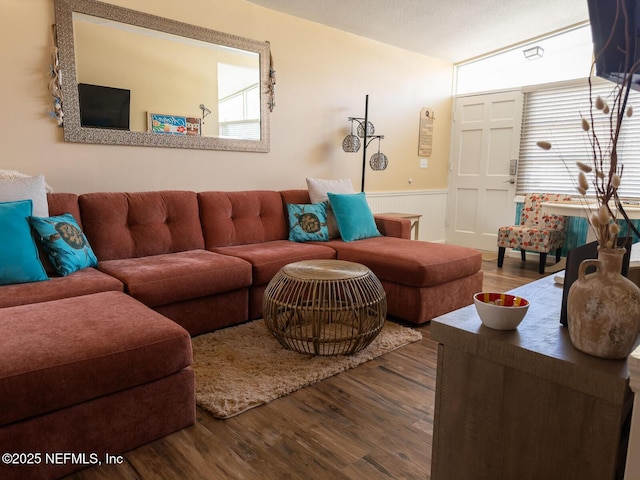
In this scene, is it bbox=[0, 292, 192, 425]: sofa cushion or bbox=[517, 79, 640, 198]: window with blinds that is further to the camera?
bbox=[517, 79, 640, 198]: window with blinds

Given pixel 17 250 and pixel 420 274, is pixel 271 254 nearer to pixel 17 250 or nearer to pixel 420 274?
pixel 420 274

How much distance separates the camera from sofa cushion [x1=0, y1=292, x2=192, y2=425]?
4.30 feet

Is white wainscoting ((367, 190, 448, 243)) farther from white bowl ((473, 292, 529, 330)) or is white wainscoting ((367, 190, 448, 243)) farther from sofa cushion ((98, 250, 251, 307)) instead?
white bowl ((473, 292, 529, 330))

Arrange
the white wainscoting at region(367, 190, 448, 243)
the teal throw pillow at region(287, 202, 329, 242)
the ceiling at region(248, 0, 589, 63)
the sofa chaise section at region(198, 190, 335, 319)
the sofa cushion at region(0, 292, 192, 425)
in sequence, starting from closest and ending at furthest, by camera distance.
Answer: the sofa cushion at region(0, 292, 192, 425), the sofa chaise section at region(198, 190, 335, 319), the teal throw pillow at region(287, 202, 329, 242), the ceiling at region(248, 0, 589, 63), the white wainscoting at region(367, 190, 448, 243)

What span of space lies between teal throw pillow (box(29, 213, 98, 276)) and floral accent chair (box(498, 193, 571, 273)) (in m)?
3.97

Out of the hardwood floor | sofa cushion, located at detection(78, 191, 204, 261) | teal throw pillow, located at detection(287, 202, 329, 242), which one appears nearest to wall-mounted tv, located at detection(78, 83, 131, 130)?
sofa cushion, located at detection(78, 191, 204, 261)

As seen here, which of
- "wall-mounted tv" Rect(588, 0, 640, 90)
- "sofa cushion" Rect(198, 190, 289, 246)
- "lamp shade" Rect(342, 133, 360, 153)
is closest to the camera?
"wall-mounted tv" Rect(588, 0, 640, 90)

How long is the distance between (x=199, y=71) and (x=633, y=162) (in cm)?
426

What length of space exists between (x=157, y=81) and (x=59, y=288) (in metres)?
1.80

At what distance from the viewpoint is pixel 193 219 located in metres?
3.09

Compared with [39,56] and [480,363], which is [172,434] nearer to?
[480,363]

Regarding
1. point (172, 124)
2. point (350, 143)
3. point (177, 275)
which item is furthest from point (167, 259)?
point (350, 143)

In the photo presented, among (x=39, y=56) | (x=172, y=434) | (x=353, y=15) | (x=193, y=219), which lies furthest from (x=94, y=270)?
(x=353, y=15)

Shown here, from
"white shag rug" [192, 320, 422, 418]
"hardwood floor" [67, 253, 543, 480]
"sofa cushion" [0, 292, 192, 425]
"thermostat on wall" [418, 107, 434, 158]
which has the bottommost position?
"hardwood floor" [67, 253, 543, 480]
